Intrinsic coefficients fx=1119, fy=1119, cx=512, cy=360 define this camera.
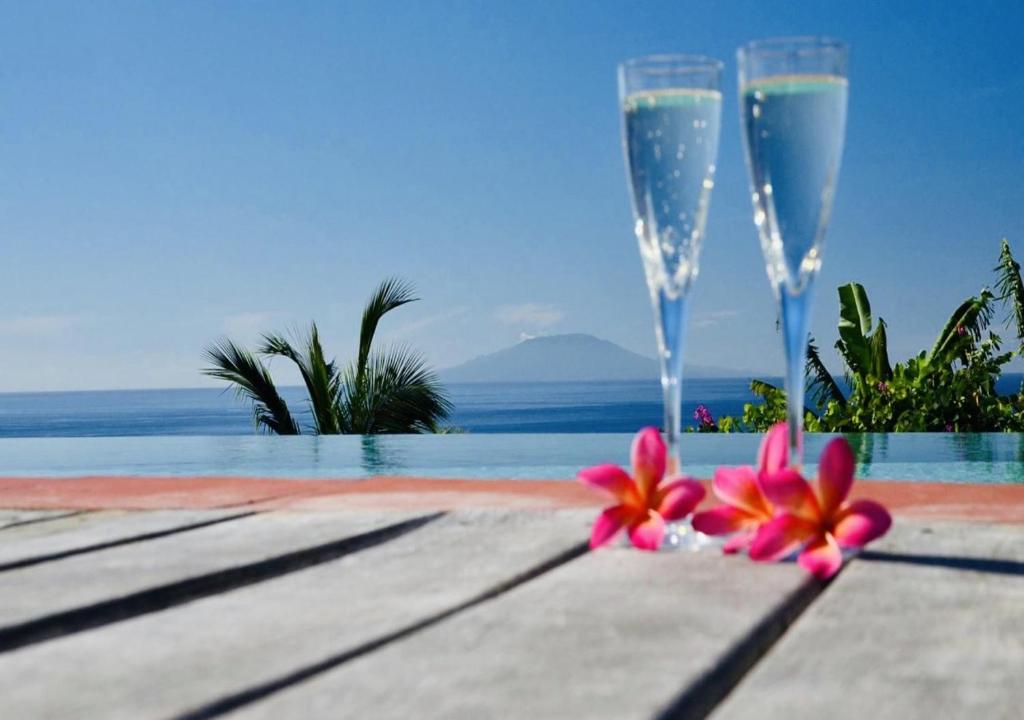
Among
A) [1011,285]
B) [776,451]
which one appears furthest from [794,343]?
[1011,285]

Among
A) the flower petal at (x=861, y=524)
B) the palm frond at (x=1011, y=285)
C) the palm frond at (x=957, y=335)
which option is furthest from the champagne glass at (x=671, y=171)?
the palm frond at (x=1011, y=285)

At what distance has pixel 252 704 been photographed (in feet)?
1.83

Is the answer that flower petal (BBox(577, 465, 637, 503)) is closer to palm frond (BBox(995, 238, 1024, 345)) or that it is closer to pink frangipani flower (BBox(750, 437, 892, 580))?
pink frangipani flower (BBox(750, 437, 892, 580))

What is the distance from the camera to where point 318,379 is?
963 centimetres

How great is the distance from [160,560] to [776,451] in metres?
0.57

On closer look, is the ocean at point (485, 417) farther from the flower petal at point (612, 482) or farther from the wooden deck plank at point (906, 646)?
the wooden deck plank at point (906, 646)

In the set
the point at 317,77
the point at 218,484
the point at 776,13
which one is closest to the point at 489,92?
the point at 317,77

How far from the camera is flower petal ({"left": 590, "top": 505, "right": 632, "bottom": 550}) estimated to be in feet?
3.27

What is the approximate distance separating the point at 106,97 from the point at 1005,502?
60258 millimetres

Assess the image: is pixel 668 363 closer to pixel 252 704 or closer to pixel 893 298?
pixel 252 704

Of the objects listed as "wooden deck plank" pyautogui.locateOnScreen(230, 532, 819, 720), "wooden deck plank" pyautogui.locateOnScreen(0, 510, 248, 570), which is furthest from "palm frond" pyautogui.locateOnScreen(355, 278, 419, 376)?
"wooden deck plank" pyautogui.locateOnScreen(230, 532, 819, 720)

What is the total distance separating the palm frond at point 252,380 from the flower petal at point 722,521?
855 centimetres

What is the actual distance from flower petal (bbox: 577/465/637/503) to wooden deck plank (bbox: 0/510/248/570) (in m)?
0.42

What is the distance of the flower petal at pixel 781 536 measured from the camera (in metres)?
0.92
